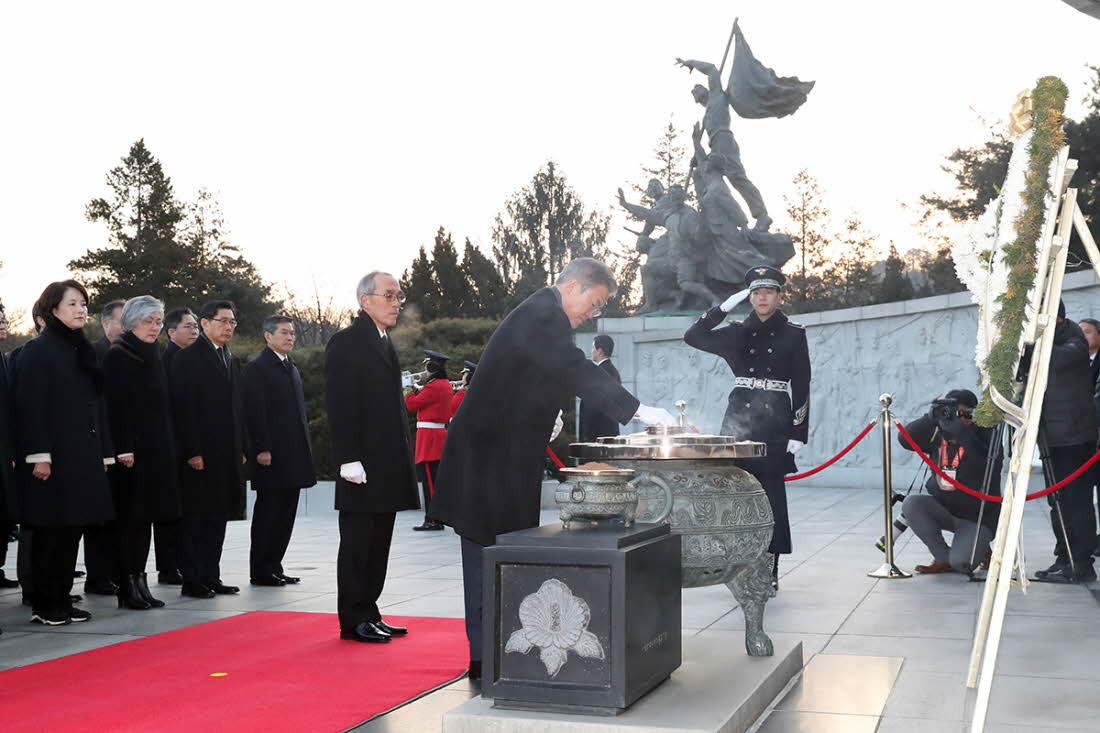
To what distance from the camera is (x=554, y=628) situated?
3.65 m

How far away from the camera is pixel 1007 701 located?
4.16m

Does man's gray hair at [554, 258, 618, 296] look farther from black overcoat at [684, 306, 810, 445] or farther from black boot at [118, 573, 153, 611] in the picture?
black boot at [118, 573, 153, 611]

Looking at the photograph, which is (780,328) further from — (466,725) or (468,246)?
(468,246)

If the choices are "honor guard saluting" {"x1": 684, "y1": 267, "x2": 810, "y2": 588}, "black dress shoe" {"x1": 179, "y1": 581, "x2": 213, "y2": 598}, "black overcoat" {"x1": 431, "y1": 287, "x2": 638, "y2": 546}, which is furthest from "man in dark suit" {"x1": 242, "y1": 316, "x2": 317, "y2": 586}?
"black overcoat" {"x1": 431, "y1": 287, "x2": 638, "y2": 546}

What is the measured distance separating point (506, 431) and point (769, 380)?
10.0ft

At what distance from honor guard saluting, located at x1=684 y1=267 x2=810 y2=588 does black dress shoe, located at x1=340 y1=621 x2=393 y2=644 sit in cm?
264

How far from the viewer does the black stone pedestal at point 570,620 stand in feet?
11.7

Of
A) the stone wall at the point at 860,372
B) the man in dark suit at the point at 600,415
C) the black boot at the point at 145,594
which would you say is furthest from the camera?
the stone wall at the point at 860,372

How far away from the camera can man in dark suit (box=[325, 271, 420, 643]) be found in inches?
216

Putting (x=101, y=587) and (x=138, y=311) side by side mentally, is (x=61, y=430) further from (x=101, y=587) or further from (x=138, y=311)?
(x=101, y=587)

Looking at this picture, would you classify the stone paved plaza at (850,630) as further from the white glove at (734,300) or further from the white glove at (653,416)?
the white glove at (734,300)

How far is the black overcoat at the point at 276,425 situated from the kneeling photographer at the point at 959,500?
168 inches

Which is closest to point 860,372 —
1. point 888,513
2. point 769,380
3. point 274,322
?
point 888,513

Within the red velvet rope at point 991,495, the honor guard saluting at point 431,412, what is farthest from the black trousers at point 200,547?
the red velvet rope at point 991,495
